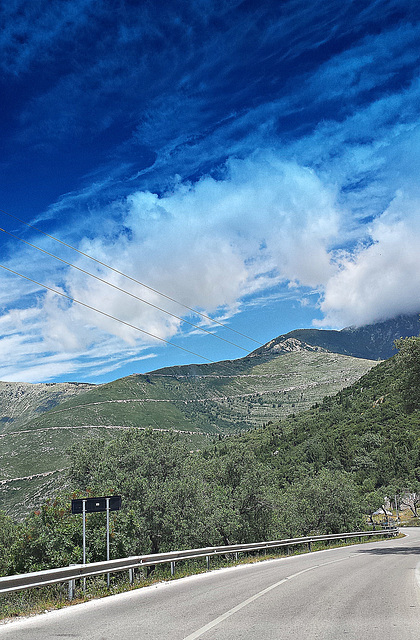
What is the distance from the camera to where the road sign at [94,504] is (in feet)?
38.4

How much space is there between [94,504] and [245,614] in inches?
212

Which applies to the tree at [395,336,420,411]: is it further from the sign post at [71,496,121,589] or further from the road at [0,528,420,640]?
the sign post at [71,496,121,589]

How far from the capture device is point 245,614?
26.1ft

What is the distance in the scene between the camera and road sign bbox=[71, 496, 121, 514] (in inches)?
460

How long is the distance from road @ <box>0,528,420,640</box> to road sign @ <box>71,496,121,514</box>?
2.09m

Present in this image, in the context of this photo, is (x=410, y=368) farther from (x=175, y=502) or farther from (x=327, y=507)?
(x=327, y=507)

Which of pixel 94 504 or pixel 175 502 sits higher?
pixel 94 504

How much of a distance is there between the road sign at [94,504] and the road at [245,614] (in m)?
2.09

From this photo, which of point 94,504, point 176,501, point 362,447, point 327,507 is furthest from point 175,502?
point 362,447

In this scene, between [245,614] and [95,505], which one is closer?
[245,614]

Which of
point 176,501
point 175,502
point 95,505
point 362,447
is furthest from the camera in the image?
point 362,447

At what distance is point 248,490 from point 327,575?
22.8m

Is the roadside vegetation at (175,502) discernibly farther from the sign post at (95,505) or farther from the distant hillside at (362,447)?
the distant hillside at (362,447)

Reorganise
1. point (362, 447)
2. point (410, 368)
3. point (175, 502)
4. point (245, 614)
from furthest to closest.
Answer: point (362, 447), point (175, 502), point (410, 368), point (245, 614)
